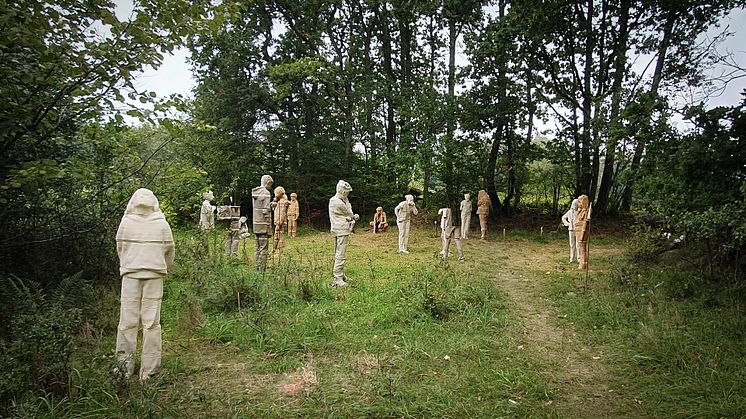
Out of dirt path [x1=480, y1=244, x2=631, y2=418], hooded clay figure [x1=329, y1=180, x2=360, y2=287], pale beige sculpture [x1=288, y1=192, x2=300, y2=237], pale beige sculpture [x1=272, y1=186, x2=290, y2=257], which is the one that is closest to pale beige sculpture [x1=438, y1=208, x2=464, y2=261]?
dirt path [x1=480, y1=244, x2=631, y2=418]

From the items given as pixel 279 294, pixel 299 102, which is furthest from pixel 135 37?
pixel 299 102

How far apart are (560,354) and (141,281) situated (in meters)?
5.02

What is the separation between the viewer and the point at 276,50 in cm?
2350

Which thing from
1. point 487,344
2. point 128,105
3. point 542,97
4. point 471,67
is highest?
point 471,67

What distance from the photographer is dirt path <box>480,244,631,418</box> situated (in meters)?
4.20

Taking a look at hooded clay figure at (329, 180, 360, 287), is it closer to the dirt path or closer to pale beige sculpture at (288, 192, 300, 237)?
the dirt path

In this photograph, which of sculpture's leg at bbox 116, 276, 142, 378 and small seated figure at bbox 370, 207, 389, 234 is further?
small seated figure at bbox 370, 207, 389, 234

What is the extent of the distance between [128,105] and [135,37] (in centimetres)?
76

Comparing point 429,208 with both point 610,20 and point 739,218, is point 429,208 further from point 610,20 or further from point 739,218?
point 739,218

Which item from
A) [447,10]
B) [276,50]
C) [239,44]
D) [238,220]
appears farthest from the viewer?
[276,50]

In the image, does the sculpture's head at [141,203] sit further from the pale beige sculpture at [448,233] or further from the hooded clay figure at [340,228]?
the pale beige sculpture at [448,233]

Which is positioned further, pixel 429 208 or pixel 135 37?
pixel 429 208

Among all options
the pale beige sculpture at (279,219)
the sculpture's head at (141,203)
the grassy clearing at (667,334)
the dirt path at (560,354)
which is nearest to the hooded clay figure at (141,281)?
the sculpture's head at (141,203)

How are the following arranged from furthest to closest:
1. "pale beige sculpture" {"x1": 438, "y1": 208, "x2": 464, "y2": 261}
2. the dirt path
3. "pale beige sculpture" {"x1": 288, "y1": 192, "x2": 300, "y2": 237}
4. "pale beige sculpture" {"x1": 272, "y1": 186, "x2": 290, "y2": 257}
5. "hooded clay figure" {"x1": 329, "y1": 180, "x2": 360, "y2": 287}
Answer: "pale beige sculpture" {"x1": 288, "y1": 192, "x2": 300, "y2": 237} < "pale beige sculpture" {"x1": 272, "y1": 186, "x2": 290, "y2": 257} < "pale beige sculpture" {"x1": 438, "y1": 208, "x2": 464, "y2": 261} < "hooded clay figure" {"x1": 329, "y1": 180, "x2": 360, "y2": 287} < the dirt path
